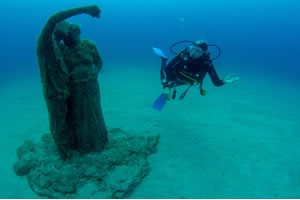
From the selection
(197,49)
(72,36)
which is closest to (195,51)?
(197,49)

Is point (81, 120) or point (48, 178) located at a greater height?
point (81, 120)

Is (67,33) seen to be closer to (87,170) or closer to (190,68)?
(87,170)

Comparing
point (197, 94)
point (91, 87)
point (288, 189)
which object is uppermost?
point (91, 87)

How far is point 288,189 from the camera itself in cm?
538

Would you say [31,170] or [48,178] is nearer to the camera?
[48,178]

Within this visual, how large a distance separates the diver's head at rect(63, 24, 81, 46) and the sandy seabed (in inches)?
105

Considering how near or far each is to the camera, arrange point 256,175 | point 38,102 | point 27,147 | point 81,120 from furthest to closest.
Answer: point 38,102, point 27,147, point 256,175, point 81,120

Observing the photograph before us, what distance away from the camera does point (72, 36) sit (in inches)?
189

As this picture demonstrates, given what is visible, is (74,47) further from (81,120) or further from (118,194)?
(118,194)

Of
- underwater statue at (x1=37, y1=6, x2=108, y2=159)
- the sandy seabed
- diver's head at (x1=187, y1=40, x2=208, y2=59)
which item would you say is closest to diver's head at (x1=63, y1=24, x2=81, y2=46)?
underwater statue at (x1=37, y1=6, x2=108, y2=159)

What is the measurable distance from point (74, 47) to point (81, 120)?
4.26ft

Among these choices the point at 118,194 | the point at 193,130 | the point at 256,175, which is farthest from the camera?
the point at 193,130

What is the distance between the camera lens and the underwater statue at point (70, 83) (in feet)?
14.6

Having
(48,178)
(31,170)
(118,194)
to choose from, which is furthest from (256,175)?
(31,170)
